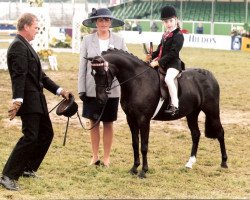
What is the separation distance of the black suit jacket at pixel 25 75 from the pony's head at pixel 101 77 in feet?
2.31

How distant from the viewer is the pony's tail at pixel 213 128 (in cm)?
859

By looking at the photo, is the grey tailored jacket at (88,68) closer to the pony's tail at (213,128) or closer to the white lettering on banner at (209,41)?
the pony's tail at (213,128)

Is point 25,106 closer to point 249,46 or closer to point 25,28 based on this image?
point 25,28

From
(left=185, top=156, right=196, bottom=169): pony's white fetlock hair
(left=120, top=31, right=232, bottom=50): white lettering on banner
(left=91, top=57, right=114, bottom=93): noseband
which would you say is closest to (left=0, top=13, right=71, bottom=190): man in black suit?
(left=91, top=57, right=114, bottom=93): noseband

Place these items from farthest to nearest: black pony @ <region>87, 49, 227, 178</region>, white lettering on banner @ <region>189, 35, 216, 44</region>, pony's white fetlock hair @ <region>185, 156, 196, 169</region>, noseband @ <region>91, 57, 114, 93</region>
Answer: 1. white lettering on banner @ <region>189, 35, 216, 44</region>
2. pony's white fetlock hair @ <region>185, 156, 196, 169</region>
3. black pony @ <region>87, 49, 227, 178</region>
4. noseband @ <region>91, 57, 114, 93</region>

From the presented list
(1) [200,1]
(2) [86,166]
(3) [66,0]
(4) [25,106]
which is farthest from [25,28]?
(3) [66,0]

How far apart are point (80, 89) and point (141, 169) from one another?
52.9 inches

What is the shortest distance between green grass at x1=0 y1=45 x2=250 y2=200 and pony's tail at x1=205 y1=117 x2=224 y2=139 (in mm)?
406

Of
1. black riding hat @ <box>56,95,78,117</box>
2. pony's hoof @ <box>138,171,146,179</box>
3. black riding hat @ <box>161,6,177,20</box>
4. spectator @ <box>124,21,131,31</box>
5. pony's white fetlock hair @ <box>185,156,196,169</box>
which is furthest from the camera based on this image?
spectator @ <box>124,21,131,31</box>

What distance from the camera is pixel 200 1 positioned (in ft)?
193

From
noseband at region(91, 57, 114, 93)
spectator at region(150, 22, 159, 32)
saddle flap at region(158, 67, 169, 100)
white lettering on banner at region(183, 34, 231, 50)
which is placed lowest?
white lettering on banner at region(183, 34, 231, 50)

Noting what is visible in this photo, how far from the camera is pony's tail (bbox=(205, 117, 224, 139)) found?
8.59 m

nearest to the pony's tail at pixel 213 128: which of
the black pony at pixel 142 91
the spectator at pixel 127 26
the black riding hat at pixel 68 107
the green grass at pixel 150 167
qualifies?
the black pony at pixel 142 91

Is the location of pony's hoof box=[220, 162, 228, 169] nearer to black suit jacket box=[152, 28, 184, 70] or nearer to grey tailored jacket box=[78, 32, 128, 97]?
black suit jacket box=[152, 28, 184, 70]
